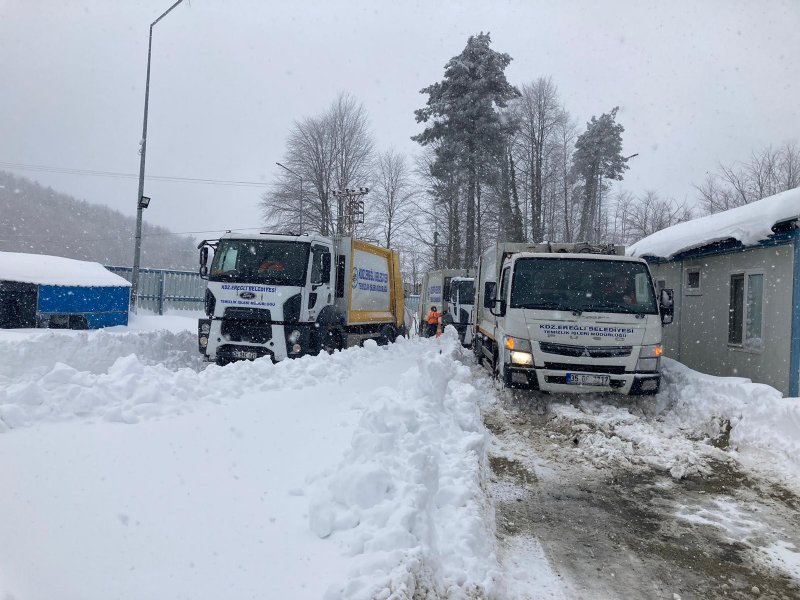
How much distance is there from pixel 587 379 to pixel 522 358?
0.98m

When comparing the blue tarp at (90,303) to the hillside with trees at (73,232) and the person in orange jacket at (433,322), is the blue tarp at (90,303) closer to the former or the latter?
the person in orange jacket at (433,322)

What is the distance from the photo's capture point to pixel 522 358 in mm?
8250

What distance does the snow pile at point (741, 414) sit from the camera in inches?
247

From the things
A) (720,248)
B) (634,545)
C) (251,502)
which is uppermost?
(720,248)

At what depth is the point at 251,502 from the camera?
3252mm

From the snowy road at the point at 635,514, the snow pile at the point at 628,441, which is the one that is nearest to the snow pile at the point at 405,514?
the snowy road at the point at 635,514

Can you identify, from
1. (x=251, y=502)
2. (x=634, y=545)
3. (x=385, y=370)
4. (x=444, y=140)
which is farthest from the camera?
(x=444, y=140)

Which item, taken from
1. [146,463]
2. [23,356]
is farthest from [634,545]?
[23,356]

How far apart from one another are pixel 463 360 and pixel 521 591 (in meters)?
11.6

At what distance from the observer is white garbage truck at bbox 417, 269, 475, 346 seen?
66.1 ft

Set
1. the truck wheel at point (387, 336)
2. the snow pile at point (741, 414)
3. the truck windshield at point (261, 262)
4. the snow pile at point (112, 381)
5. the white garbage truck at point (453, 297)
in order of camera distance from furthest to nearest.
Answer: the white garbage truck at point (453, 297) < the truck wheel at point (387, 336) < the truck windshield at point (261, 262) < the snow pile at point (741, 414) < the snow pile at point (112, 381)

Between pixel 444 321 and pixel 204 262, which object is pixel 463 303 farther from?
pixel 204 262

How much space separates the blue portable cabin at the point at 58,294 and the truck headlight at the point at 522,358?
1295cm

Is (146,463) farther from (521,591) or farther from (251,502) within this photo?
(521,591)
